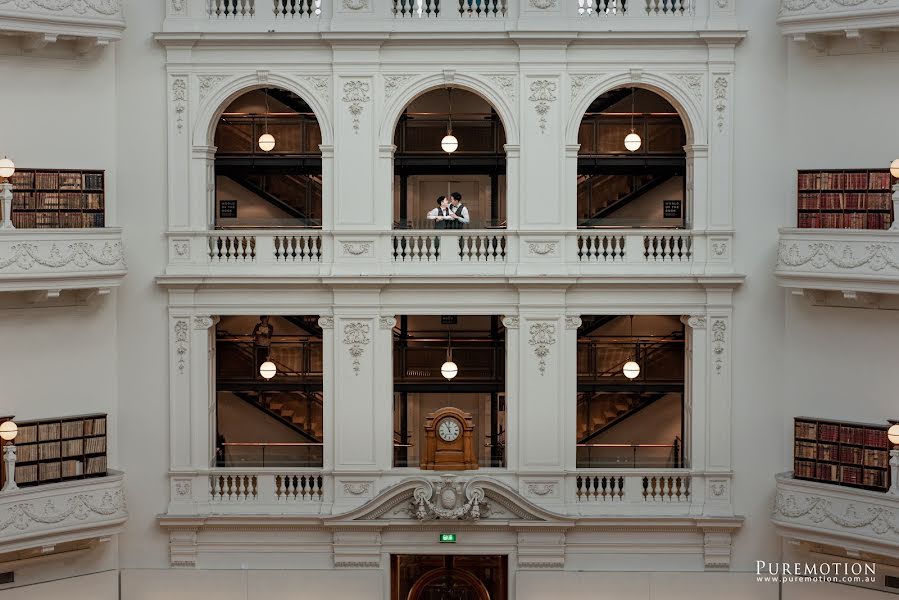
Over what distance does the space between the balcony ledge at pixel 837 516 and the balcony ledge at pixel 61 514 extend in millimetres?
9960

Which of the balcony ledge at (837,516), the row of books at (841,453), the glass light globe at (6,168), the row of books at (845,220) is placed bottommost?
the balcony ledge at (837,516)

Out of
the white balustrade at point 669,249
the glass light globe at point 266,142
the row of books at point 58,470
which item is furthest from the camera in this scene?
the glass light globe at point 266,142

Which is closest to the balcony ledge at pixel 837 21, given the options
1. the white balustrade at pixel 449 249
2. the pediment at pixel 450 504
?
the white balustrade at pixel 449 249

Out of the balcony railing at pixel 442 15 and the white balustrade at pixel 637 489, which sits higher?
the balcony railing at pixel 442 15

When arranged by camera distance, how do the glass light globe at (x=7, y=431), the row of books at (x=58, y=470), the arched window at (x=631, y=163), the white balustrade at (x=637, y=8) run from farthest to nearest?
the arched window at (x=631, y=163) < the white balustrade at (x=637, y=8) < the row of books at (x=58, y=470) < the glass light globe at (x=7, y=431)

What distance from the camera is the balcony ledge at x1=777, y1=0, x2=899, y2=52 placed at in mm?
17703

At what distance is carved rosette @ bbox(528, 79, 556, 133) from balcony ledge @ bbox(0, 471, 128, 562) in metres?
8.41

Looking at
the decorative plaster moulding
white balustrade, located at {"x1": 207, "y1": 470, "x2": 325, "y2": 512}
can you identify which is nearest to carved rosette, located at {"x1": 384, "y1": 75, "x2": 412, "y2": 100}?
the decorative plaster moulding

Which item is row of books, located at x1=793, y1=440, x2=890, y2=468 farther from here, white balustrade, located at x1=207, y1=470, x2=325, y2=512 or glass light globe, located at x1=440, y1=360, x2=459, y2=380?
white balustrade, located at x1=207, y1=470, x2=325, y2=512

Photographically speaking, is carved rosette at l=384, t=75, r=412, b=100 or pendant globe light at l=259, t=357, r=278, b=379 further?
pendant globe light at l=259, t=357, r=278, b=379

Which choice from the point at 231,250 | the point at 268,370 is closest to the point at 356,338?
the point at 231,250

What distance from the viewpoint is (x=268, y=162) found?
2191 centimetres

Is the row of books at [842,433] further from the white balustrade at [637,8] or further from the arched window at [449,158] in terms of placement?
the white balustrade at [637,8]

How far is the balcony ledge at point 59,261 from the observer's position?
17.9m
